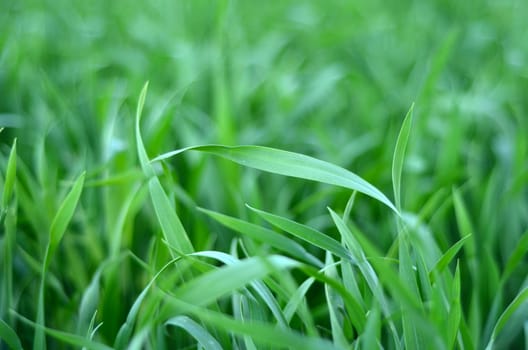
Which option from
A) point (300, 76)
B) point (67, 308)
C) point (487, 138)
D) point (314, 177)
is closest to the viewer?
point (314, 177)

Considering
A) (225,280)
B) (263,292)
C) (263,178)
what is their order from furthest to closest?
(263,178), (263,292), (225,280)

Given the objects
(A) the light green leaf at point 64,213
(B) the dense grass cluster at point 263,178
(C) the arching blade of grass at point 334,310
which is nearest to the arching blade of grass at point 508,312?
(B) the dense grass cluster at point 263,178

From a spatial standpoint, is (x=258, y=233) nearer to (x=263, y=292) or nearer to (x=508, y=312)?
(x=263, y=292)

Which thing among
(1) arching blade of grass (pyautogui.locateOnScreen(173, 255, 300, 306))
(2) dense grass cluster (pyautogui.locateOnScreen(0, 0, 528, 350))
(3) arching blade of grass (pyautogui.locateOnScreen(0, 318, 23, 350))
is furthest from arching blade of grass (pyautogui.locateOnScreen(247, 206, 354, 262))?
(3) arching blade of grass (pyautogui.locateOnScreen(0, 318, 23, 350))

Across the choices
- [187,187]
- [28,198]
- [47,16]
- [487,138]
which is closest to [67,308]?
[28,198]

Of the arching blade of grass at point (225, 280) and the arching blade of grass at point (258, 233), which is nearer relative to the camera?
the arching blade of grass at point (225, 280)

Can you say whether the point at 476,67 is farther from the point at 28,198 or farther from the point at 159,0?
the point at 28,198

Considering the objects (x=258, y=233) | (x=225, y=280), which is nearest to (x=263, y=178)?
(x=258, y=233)

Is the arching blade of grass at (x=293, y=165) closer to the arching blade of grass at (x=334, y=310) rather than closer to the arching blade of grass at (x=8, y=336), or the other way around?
the arching blade of grass at (x=334, y=310)
